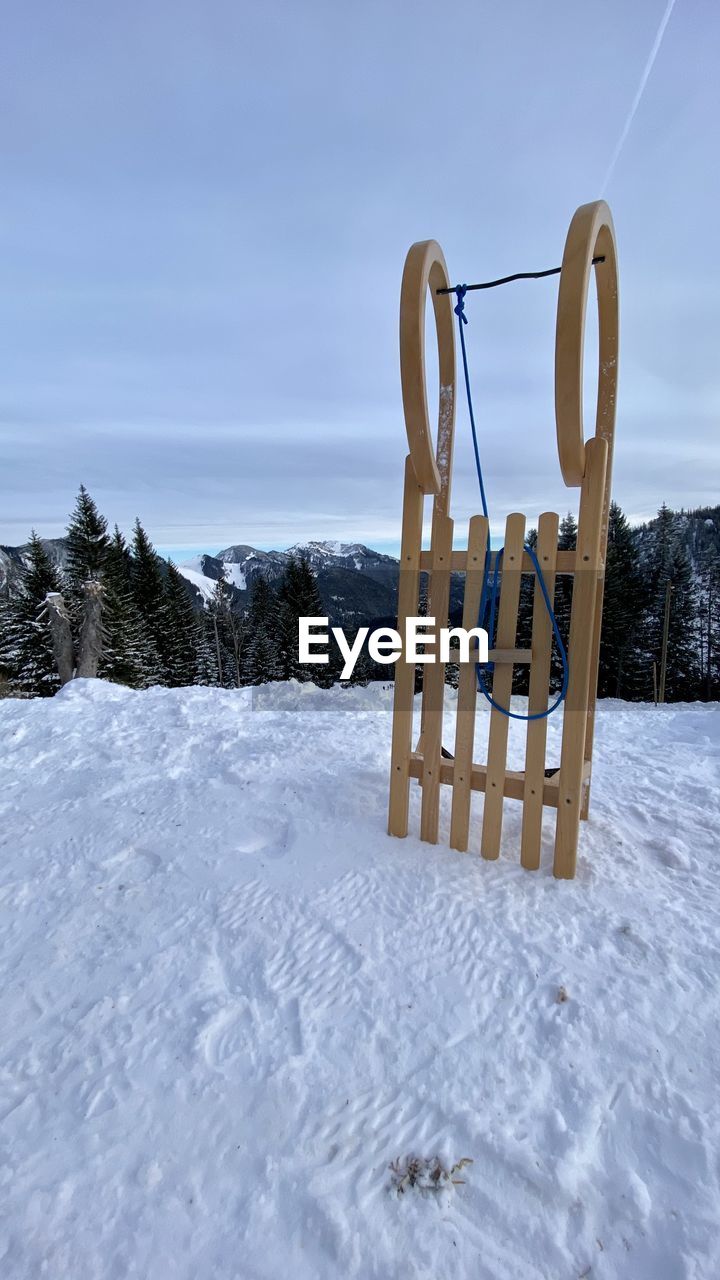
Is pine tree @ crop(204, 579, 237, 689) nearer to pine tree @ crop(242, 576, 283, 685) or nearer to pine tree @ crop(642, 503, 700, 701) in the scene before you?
pine tree @ crop(242, 576, 283, 685)

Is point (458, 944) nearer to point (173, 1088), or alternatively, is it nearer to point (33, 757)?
point (173, 1088)

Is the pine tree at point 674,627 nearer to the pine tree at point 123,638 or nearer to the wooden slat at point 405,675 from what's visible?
the pine tree at point 123,638

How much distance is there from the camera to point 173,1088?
1821 mm

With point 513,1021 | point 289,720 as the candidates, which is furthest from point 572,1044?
point 289,720

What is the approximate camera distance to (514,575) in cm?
281

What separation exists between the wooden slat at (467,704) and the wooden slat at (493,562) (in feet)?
0.15

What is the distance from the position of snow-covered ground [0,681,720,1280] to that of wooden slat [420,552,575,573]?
5.49 feet

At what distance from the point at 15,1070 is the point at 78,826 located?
5.95ft

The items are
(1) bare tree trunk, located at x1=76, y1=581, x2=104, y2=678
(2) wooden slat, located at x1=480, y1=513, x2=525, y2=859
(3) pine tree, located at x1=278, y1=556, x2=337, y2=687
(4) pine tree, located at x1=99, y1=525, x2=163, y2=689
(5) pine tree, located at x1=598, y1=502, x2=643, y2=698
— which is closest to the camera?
(2) wooden slat, located at x1=480, y1=513, x2=525, y2=859

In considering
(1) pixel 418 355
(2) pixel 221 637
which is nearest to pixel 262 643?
(2) pixel 221 637

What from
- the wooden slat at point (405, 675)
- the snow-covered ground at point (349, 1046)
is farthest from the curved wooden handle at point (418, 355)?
the snow-covered ground at point (349, 1046)

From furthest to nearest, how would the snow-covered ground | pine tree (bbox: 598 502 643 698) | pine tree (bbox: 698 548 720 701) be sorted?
pine tree (bbox: 698 548 720 701) → pine tree (bbox: 598 502 643 698) → the snow-covered ground

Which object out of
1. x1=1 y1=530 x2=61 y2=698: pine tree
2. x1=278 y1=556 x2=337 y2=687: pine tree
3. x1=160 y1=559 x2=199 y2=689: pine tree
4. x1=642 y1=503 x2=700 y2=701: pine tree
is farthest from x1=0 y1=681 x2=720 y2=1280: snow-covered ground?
x1=160 y1=559 x2=199 y2=689: pine tree

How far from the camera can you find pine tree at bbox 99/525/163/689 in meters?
21.1
